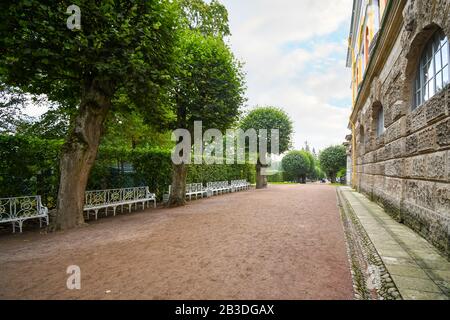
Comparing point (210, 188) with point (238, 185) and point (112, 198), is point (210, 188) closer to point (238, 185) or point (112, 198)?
point (238, 185)

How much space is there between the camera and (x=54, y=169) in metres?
8.05

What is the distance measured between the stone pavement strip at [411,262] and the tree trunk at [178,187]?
26.8ft

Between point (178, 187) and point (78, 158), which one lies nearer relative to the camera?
point (78, 158)

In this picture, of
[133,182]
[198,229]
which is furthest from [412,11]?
[133,182]

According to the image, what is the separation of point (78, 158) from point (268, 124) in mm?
18931

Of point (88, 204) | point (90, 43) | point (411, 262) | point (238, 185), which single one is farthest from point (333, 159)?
point (90, 43)

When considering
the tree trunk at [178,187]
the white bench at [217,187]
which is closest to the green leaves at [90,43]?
the tree trunk at [178,187]

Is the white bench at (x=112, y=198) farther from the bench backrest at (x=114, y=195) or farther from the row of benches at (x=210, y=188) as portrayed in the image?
the row of benches at (x=210, y=188)

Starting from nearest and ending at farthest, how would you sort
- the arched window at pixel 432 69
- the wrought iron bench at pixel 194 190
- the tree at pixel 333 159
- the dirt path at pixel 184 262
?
the dirt path at pixel 184 262 < the arched window at pixel 432 69 < the wrought iron bench at pixel 194 190 < the tree at pixel 333 159

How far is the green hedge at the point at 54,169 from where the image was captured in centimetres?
715

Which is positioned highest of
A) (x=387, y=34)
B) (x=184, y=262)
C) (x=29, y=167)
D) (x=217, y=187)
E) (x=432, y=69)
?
(x=387, y=34)

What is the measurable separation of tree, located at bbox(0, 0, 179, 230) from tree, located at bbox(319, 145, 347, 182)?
1330 inches

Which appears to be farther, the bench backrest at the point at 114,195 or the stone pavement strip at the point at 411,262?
the bench backrest at the point at 114,195

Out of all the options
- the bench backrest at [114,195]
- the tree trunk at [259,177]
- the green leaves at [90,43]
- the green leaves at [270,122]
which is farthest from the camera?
the tree trunk at [259,177]
